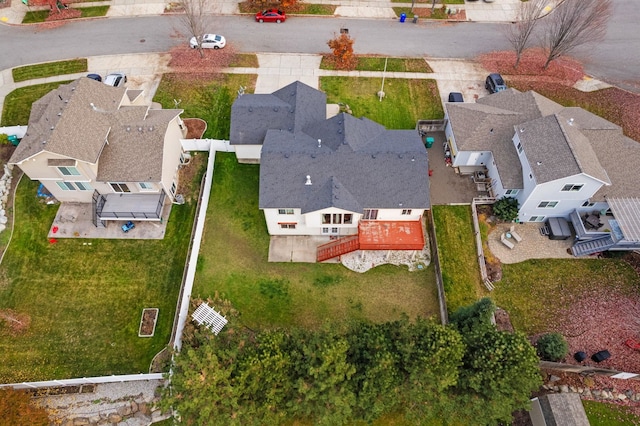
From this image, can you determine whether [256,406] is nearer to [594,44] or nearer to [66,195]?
[66,195]

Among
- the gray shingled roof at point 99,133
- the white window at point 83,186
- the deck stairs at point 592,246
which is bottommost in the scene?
the deck stairs at point 592,246

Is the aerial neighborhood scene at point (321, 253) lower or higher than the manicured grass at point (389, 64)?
lower

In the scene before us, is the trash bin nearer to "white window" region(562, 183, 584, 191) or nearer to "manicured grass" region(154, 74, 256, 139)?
"white window" region(562, 183, 584, 191)

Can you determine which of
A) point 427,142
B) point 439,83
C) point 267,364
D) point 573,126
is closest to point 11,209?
point 267,364

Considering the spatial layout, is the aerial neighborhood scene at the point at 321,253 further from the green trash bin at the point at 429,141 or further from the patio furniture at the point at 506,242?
the green trash bin at the point at 429,141

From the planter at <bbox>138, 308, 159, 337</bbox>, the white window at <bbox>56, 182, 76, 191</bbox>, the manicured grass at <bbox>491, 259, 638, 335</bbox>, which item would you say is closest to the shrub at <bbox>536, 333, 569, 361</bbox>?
the manicured grass at <bbox>491, 259, 638, 335</bbox>

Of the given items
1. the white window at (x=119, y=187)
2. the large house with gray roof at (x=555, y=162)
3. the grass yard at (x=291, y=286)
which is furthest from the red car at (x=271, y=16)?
the grass yard at (x=291, y=286)

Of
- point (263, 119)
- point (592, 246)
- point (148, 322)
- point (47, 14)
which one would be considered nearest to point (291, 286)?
point (148, 322)
